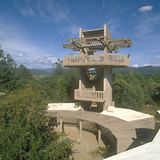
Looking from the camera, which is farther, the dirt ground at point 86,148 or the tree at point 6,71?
the tree at point 6,71

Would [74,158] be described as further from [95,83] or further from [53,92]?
[53,92]

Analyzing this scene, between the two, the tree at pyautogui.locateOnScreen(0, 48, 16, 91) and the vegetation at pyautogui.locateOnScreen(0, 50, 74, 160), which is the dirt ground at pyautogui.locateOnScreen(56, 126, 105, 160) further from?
the tree at pyautogui.locateOnScreen(0, 48, 16, 91)

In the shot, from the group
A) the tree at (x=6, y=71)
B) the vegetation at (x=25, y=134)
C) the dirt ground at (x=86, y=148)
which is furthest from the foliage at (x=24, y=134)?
the tree at (x=6, y=71)

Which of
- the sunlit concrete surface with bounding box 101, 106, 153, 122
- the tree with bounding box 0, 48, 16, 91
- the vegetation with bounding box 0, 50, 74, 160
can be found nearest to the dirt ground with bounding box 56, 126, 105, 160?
the vegetation with bounding box 0, 50, 74, 160

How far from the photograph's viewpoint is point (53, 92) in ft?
89.1

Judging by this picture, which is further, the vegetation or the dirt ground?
the dirt ground

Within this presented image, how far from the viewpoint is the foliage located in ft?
16.9

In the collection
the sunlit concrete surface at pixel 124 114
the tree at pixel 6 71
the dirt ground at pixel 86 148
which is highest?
the tree at pixel 6 71

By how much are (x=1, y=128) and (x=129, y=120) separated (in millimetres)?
7505

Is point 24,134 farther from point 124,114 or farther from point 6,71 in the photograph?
point 6,71

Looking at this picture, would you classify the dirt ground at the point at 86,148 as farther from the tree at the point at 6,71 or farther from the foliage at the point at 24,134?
the tree at the point at 6,71

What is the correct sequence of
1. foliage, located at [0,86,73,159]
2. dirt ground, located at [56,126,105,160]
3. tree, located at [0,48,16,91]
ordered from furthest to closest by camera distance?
tree, located at [0,48,16,91], dirt ground, located at [56,126,105,160], foliage, located at [0,86,73,159]

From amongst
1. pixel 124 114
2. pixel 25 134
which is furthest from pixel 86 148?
pixel 25 134

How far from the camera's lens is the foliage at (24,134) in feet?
16.9
